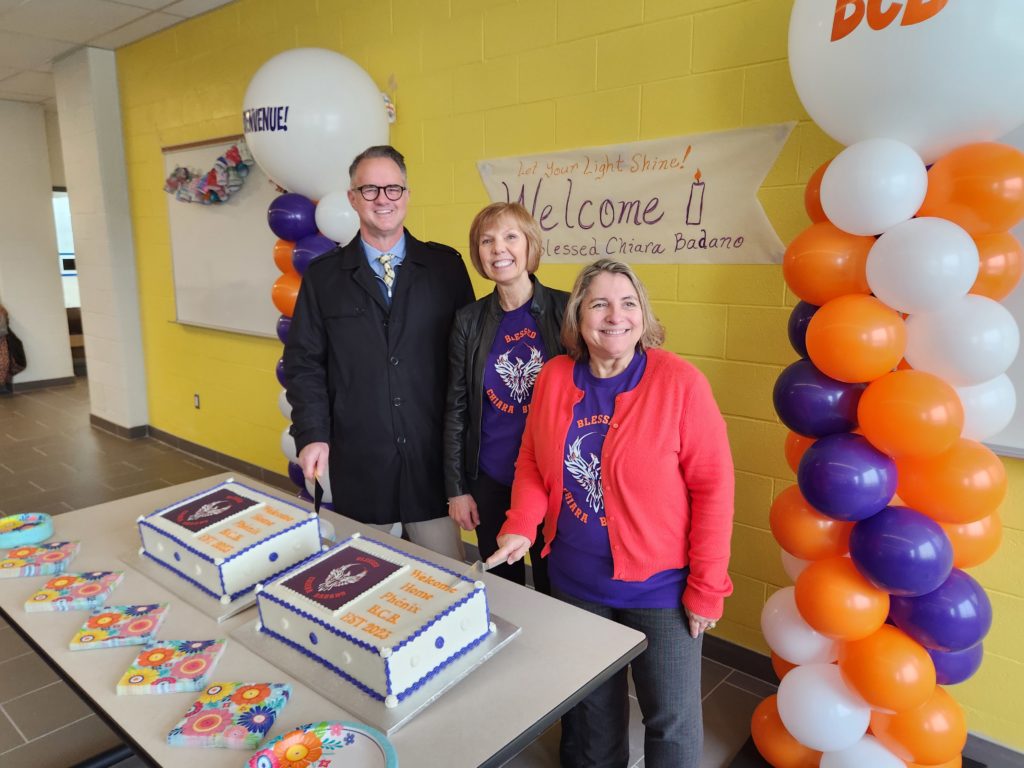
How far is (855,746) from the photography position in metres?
1.68

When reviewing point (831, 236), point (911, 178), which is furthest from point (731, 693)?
point (911, 178)

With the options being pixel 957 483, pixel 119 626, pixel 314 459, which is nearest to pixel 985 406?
pixel 957 483

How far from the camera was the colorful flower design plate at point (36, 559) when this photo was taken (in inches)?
56.0

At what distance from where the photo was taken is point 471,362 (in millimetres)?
1741

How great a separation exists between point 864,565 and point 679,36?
1666 millimetres

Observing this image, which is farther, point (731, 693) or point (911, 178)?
point (731, 693)

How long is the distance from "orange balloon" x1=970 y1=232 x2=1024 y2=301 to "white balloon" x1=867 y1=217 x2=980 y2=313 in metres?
0.04

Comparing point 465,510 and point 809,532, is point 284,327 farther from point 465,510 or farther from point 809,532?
point 809,532

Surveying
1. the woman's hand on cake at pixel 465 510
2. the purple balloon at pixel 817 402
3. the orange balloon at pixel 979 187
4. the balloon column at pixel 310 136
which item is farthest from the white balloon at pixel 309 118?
the orange balloon at pixel 979 187

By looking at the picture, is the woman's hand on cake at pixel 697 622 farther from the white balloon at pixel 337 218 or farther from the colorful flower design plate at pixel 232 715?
the white balloon at pixel 337 218

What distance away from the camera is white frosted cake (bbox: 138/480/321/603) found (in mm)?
1316

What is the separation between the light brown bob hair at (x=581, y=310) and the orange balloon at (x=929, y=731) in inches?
42.0

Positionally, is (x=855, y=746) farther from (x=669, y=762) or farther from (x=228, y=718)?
(x=228, y=718)

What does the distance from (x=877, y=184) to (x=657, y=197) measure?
101 centimetres
